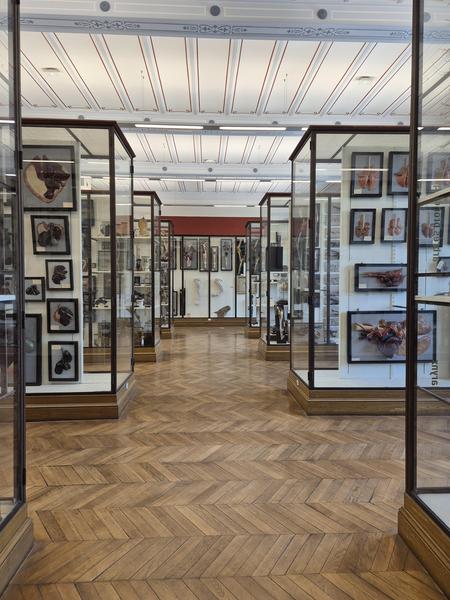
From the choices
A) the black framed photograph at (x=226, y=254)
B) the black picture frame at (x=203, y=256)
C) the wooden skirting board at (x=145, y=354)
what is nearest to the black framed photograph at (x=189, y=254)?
the black picture frame at (x=203, y=256)

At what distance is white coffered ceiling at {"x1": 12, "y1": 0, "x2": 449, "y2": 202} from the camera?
480 centimetres

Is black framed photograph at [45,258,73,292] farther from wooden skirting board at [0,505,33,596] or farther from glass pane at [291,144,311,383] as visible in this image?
wooden skirting board at [0,505,33,596]

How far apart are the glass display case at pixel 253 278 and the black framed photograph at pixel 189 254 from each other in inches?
124

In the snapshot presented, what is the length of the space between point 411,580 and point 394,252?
3615mm

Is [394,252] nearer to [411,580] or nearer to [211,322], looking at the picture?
[411,580]

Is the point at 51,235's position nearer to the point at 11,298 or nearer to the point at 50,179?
the point at 50,179

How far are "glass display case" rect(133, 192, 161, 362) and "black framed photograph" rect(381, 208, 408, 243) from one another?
411 centimetres

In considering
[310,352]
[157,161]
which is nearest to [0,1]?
[310,352]

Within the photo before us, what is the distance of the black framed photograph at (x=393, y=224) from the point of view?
521 cm

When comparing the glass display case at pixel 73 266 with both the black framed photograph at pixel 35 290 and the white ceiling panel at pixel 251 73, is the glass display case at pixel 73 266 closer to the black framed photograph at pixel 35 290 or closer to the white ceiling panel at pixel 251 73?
the black framed photograph at pixel 35 290

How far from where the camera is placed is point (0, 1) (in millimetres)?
2311

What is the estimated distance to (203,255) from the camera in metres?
14.9

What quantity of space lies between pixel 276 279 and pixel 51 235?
462cm

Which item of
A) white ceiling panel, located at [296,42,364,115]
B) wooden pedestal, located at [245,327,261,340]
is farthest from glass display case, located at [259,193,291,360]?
wooden pedestal, located at [245,327,261,340]
